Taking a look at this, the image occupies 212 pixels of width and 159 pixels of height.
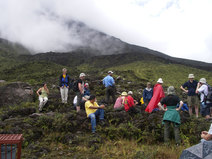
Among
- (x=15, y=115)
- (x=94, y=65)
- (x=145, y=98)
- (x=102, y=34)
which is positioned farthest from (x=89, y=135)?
(x=102, y=34)

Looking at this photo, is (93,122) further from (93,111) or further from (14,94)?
(14,94)

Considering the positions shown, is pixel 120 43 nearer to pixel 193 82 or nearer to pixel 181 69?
Answer: pixel 181 69

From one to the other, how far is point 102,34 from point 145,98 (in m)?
116

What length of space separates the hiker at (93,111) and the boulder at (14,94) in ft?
22.4

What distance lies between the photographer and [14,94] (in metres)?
12.3

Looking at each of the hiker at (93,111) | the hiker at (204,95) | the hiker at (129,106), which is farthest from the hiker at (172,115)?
the hiker at (204,95)

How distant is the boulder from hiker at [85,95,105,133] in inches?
269

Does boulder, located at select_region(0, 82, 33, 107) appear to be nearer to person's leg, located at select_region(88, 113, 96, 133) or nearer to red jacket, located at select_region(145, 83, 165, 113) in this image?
person's leg, located at select_region(88, 113, 96, 133)

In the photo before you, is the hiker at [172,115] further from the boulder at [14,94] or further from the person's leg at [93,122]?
the boulder at [14,94]

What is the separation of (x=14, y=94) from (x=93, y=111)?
288 inches

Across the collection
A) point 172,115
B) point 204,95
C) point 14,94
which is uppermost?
point 204,95

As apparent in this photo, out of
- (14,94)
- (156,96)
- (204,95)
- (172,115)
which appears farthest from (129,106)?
(14,94)

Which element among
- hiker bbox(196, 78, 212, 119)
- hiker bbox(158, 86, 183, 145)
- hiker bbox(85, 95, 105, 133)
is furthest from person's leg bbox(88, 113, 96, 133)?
hiker bbox(196, 78, 212, 119)

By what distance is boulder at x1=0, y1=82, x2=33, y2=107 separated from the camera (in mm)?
11938
